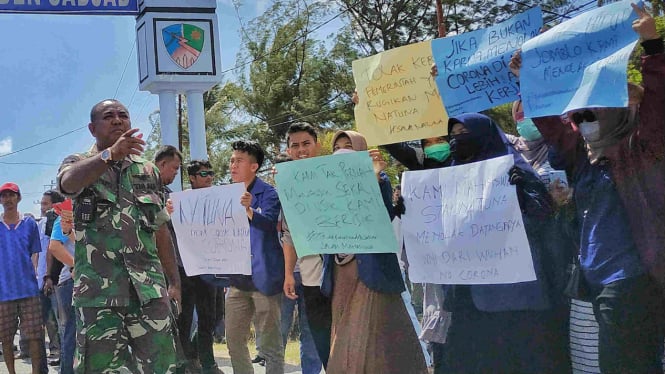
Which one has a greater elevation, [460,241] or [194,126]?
[194,126]

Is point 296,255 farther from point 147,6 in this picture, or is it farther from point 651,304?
point 147,6

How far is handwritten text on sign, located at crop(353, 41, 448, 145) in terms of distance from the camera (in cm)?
401

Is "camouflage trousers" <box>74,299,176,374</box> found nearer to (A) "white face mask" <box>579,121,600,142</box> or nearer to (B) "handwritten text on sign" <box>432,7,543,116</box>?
(B) "handwritten text on sign" <box>432,7,543,116</box>

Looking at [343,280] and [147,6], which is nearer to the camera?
[343,280]

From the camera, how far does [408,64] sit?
412 cm

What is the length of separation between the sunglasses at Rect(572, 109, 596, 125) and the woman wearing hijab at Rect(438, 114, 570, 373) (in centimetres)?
33

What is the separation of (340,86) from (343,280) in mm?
22341

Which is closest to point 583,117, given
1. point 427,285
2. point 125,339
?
point 427,285

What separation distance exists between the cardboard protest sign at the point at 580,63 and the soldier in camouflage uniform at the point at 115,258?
207 centimetres

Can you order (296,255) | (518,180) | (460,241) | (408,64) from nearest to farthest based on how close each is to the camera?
1. (518,180)
2. (460,241)
3. (408,64)
4. (296,255)

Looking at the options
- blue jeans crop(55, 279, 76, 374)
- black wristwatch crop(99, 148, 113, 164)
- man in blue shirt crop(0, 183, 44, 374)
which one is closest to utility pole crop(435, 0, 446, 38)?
man in blue shirt crop(0, 183, 44, 374)

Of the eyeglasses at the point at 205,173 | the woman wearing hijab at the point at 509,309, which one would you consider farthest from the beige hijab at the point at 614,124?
the eyeglasses at the point at 205,173

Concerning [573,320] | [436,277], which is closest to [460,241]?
[436,277]

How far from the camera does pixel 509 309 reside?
11.9ft
